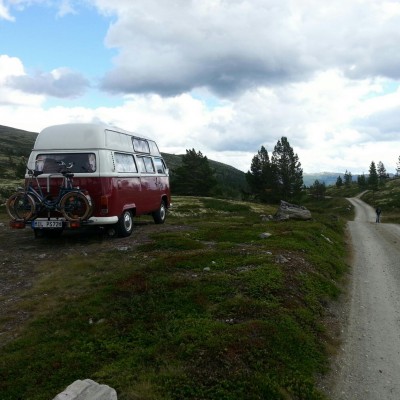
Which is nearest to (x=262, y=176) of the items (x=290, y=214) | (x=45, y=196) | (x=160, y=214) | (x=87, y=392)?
(x=290, y=214)

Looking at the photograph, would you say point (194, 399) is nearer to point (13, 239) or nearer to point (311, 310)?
point (311, 310)

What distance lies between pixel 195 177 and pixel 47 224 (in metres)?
58.8

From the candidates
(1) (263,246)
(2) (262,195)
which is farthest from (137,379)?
(2) (262,195)

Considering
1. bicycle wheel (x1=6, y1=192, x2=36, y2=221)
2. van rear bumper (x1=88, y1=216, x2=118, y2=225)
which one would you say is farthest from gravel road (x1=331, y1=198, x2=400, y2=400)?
bicycle wheel (x1=6, y1=192, x2=36, y2=221)

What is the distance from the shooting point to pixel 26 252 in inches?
526

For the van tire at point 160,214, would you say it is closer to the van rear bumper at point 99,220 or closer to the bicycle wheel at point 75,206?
the van rear bumper at point 99,220

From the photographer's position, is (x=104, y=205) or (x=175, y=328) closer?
(x=175, y=328)

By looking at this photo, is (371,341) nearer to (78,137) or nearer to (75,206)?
(75,206)

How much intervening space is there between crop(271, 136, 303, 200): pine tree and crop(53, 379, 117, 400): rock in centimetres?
7263

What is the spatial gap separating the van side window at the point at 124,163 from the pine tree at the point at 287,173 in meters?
61.9

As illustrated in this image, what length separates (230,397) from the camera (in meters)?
5.40

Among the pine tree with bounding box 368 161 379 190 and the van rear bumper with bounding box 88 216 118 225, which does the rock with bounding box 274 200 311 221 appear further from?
the pine tree with bounding box 368 161 379 190

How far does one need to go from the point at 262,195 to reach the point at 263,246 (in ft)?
212

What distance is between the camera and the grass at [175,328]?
18.7 feet
